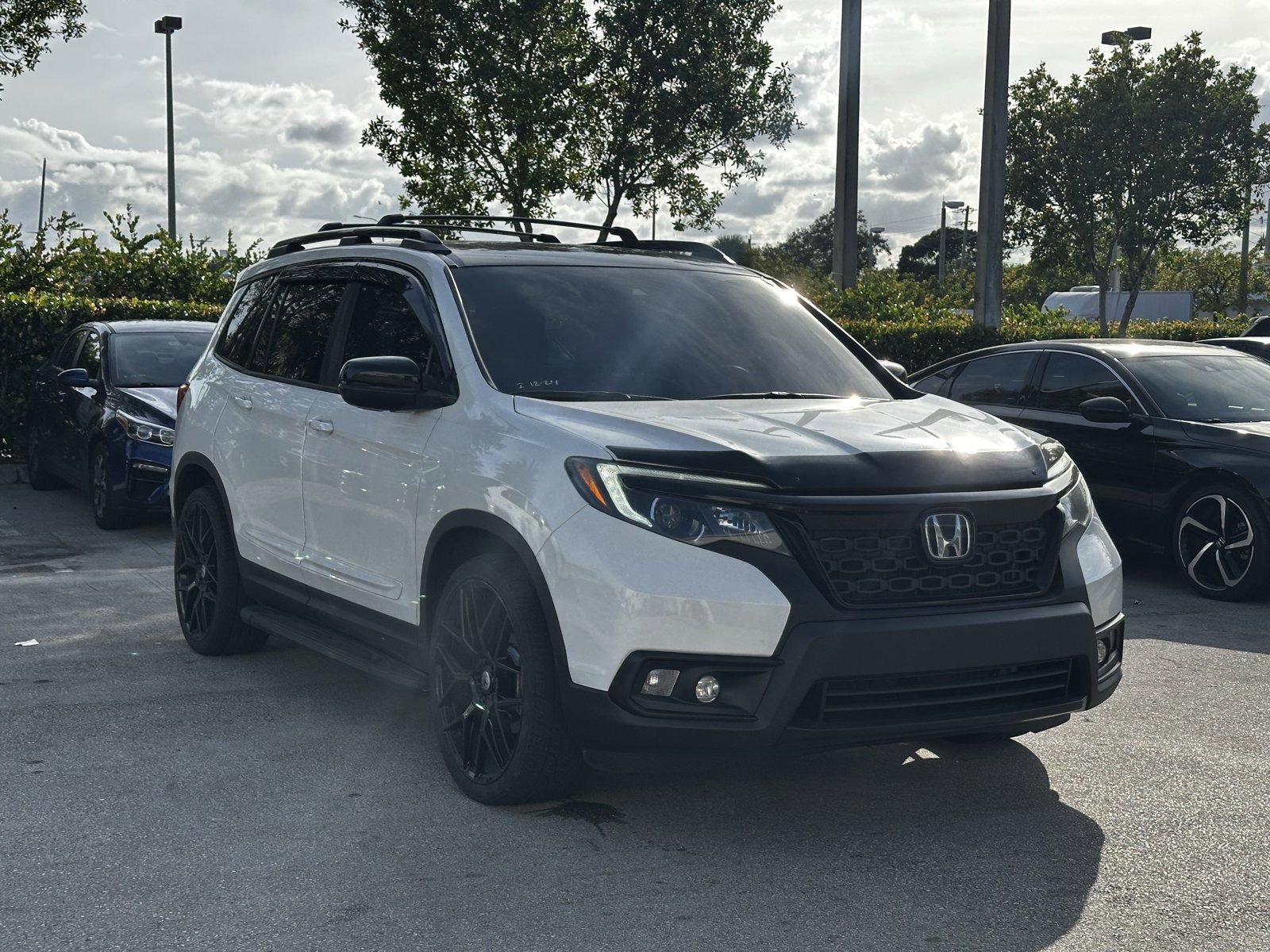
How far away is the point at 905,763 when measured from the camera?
520 cm

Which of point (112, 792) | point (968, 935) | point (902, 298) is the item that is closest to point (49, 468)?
point (112, 792)

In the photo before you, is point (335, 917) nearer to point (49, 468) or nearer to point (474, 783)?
point (474, 783)

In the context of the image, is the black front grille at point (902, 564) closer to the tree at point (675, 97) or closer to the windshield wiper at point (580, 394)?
the windshield wiper at point (580, 394)

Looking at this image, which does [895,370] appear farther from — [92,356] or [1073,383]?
[92,356]

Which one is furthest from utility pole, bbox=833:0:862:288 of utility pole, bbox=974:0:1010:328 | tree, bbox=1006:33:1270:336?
tree, bbox=1006:33:1270:336

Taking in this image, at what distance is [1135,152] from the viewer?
2711cm

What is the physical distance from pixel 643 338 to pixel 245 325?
8.04 feet

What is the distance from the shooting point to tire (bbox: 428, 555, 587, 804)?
434 centimetres

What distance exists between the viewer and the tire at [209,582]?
261 inches

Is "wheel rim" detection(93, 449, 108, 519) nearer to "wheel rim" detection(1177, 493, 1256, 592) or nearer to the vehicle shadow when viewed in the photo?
the vehicle shadow

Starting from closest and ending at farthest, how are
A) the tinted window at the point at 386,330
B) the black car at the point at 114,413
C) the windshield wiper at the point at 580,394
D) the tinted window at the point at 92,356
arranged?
the windshield wiper at the point at 580,394 → the tinted window at the point at 386,330 → the black car at the point at 114,413 → the tinted window at the point at 92,356

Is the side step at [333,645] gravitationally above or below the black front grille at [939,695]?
below

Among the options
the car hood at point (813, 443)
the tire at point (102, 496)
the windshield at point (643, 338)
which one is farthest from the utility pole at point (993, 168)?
the car hood at point (813, 443)

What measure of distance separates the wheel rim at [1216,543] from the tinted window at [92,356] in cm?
829
